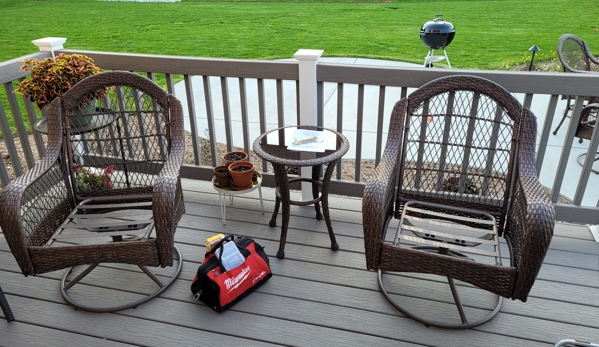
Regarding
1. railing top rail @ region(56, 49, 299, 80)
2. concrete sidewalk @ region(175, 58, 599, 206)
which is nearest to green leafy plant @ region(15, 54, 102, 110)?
railing top rail @ region(56, 49, 299, 80)

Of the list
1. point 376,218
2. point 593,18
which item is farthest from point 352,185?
point 593,18

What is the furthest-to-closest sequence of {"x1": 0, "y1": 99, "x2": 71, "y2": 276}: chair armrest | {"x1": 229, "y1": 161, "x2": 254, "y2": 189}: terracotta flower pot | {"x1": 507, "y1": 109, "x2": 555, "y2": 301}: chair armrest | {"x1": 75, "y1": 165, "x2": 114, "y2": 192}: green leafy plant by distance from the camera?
{"x1": 229, "y1": 161, "x2": 254, "y2": 189}: terracotta flower pot, {"x1": 75, "y1": 165, "x2": 114, "y2": 192}: green leafy plant, {"x1": 0, "y1": 99, "x2": 71, "y2": 276}: chair armrest, {"x1": 507, "y1": 109, "x2": 555, "y2": 301}: chair armrest

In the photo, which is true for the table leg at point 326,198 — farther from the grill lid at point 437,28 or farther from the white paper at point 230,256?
the grill lid at point 437,28

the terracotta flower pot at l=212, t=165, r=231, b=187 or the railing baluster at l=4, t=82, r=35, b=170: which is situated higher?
the railing baluster at l=4, t=82, r=35, b=170

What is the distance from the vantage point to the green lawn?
321 inches

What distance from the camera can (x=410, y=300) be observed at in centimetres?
209

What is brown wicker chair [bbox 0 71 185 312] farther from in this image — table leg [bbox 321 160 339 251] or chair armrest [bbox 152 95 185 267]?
table leg [bbox 321 160 339 251]

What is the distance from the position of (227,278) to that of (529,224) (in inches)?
47.9

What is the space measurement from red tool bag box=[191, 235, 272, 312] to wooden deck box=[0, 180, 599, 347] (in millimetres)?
45

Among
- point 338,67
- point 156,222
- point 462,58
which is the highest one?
point 338,67

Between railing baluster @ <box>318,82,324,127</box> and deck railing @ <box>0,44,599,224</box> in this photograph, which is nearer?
deck railing @ <box>0,44,599,224</box>

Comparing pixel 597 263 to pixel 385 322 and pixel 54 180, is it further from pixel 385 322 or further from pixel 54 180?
pixel 54 180

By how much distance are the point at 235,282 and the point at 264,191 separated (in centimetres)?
107

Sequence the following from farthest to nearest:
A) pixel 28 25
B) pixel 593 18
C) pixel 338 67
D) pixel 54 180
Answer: pixel 28 25, pixel 593 18, pixel 338 67, pixel 54 180
